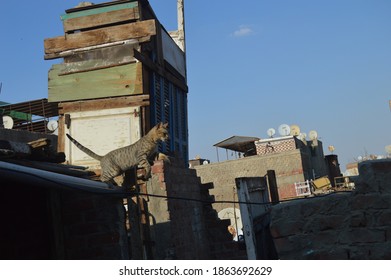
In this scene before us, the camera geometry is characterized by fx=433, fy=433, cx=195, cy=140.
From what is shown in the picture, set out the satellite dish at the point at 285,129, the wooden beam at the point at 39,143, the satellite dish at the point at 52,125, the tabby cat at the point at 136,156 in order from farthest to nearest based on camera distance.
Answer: the satellite dish at the point at 285,129, the satellite dish at the point at 52,125, the tabby cat at the point at 136,156, the wooden beam at the point at 39,143

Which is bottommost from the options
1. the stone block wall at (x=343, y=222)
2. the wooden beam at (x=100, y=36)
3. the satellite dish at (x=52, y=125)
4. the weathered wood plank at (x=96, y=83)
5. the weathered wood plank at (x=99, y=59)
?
the stone block wall at (x=343, y=222)

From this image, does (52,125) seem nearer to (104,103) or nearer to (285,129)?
(104,103)

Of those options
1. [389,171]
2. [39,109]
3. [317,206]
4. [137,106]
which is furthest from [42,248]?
[39,109]

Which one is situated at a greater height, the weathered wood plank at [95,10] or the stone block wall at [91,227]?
the weathered wood plank at [95,10]

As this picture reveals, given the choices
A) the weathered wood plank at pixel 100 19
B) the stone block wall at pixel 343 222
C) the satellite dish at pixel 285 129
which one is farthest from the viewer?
the satellite dish at pixel 285 129

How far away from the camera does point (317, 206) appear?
11.6 ft

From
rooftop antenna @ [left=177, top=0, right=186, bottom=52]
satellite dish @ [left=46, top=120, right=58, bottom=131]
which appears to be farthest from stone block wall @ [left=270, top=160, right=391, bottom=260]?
satellite dish @ [left=46, top=120, right=58, bottom=131]

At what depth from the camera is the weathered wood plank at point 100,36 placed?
26.6ft

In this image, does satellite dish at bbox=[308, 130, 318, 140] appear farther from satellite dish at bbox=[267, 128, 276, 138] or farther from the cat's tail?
the cat's tail

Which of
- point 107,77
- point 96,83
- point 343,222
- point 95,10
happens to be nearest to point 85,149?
point 96,83

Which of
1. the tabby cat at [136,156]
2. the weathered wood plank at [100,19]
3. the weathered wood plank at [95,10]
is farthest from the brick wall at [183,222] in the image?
the weathered wood plank at [95,10]

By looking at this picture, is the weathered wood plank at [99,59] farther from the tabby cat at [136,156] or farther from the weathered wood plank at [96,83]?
the tabby cat at [136,156]

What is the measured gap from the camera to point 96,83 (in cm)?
823

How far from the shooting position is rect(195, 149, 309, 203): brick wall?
24.9 metres
